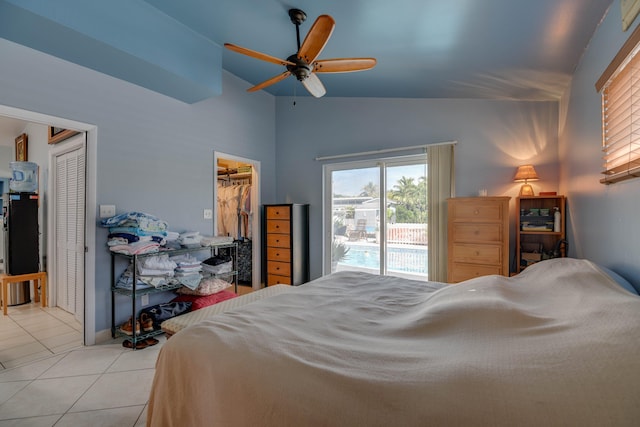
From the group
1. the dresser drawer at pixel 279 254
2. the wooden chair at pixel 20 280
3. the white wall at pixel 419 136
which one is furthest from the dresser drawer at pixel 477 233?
the wooden chair at pixel 20 280

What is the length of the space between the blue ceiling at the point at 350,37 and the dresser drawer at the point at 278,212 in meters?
1.74

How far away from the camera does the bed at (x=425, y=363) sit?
2.24ft

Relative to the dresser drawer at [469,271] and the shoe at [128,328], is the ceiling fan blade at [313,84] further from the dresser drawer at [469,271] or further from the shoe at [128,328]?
the shoe at [128,328]

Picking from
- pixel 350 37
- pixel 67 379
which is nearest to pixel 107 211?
pixel 67 379

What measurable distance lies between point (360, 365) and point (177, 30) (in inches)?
124

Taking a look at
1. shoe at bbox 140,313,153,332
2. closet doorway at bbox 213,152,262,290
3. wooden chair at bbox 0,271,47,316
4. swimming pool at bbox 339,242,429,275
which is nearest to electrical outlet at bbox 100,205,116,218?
shoe at bbox 140,313,153,332

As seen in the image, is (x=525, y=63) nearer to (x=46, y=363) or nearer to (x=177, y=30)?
(x=177, y=30)

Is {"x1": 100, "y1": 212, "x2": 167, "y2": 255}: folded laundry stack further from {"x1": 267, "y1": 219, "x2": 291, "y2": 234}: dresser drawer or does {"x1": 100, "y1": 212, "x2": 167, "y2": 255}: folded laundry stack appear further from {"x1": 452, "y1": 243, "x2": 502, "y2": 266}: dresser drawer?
{"x1": 452, "y1": 243, "x2": 502, "y2": 266}: dresser drawer

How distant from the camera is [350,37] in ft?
8.01

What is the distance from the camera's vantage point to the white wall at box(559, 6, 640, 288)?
151 centimetres

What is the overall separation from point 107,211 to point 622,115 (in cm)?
385

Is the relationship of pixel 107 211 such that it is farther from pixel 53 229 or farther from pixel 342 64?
pixel 342 64

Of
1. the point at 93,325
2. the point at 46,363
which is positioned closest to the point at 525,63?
the point at 93,325

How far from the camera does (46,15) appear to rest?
1.83 metres
